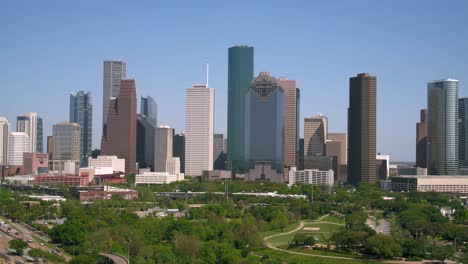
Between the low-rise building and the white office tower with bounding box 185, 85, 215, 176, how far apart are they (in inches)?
991

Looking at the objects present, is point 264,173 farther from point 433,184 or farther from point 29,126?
point 29,126

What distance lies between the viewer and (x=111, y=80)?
378 ft

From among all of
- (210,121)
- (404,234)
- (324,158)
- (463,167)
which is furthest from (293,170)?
(404,234)

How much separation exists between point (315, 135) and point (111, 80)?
35.1 metres

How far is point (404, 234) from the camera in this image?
39.5 meters

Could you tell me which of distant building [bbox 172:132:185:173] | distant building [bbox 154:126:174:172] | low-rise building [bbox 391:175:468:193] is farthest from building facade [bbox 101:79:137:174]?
low-rise building [bbox 391:175:468:193]

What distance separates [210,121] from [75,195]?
28.3 meters

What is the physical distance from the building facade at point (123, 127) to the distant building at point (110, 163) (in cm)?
181

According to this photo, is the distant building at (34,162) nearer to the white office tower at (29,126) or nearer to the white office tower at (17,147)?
the white office tower at (17,147)

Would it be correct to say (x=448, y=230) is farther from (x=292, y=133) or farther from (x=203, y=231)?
(x=292, y=133)

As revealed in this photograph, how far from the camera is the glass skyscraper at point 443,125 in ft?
283

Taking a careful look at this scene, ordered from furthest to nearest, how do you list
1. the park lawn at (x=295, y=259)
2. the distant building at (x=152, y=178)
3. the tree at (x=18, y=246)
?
the distant building at (x=152, y=178) → the tree at (x=18, y=246) → the park lawn at (x=295, y=259)

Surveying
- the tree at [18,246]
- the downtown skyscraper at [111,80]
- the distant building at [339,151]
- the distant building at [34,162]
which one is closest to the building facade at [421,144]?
the distant building at [339,151]

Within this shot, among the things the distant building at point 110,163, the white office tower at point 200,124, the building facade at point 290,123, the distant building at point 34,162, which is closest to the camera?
the distant building at point 110,163
